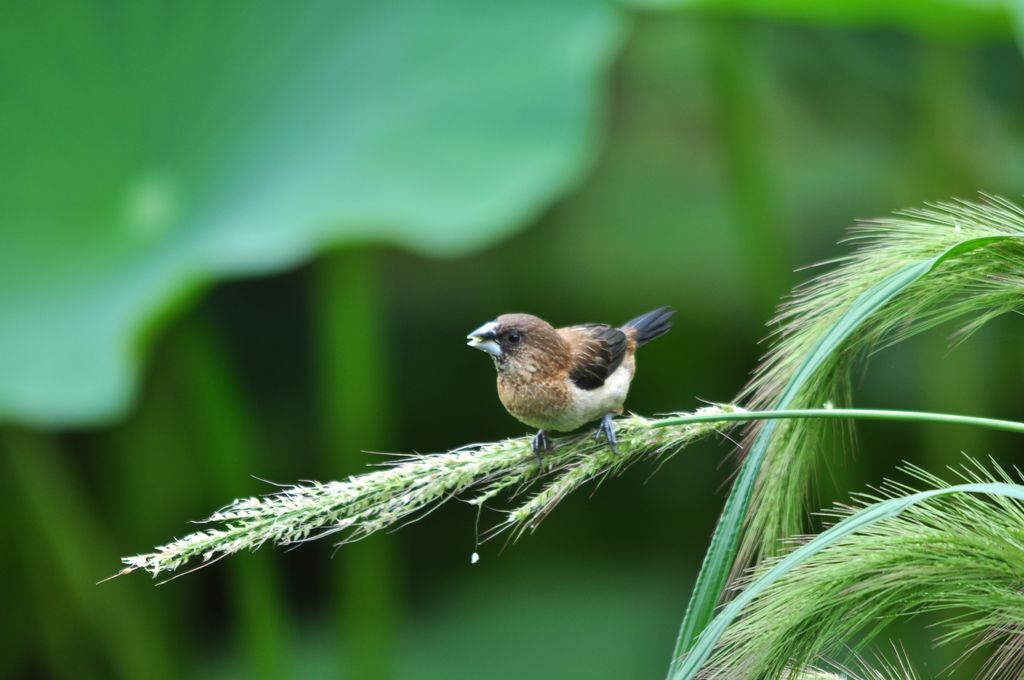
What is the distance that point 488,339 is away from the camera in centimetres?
228

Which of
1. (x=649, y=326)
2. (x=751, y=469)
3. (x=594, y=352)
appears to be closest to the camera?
(x=751, y=469)

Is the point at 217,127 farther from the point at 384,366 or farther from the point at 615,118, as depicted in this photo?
the point at 615,118

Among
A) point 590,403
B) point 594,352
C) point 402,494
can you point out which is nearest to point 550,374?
point 590,403

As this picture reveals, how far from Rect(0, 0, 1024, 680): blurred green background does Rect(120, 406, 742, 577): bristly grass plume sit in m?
1.93

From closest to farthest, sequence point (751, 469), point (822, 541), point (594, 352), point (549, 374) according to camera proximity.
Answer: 1. point (822, 541)
2. point (751, 469)
3. point (549, 374)
4. point (594, 352)

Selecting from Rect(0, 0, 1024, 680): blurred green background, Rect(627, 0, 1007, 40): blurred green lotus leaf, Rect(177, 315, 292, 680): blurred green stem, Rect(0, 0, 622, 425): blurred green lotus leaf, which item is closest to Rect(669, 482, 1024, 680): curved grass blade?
Rect(0, 0, 1024, 680): blurred green background

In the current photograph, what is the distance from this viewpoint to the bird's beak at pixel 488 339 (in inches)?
88.5

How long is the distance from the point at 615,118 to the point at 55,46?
356cm

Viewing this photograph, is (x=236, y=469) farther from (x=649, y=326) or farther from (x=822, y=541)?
(x=822, y=541)

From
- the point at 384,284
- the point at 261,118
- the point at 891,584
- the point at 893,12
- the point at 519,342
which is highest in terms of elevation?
the point at 261,118

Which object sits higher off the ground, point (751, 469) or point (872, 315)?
point (872, 315)

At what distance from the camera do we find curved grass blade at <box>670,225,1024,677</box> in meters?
1.17

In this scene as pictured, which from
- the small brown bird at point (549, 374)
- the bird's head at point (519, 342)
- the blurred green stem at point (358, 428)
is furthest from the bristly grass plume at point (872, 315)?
the blurred green stem at point (358, 428)

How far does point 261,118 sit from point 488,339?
1.96 meters
